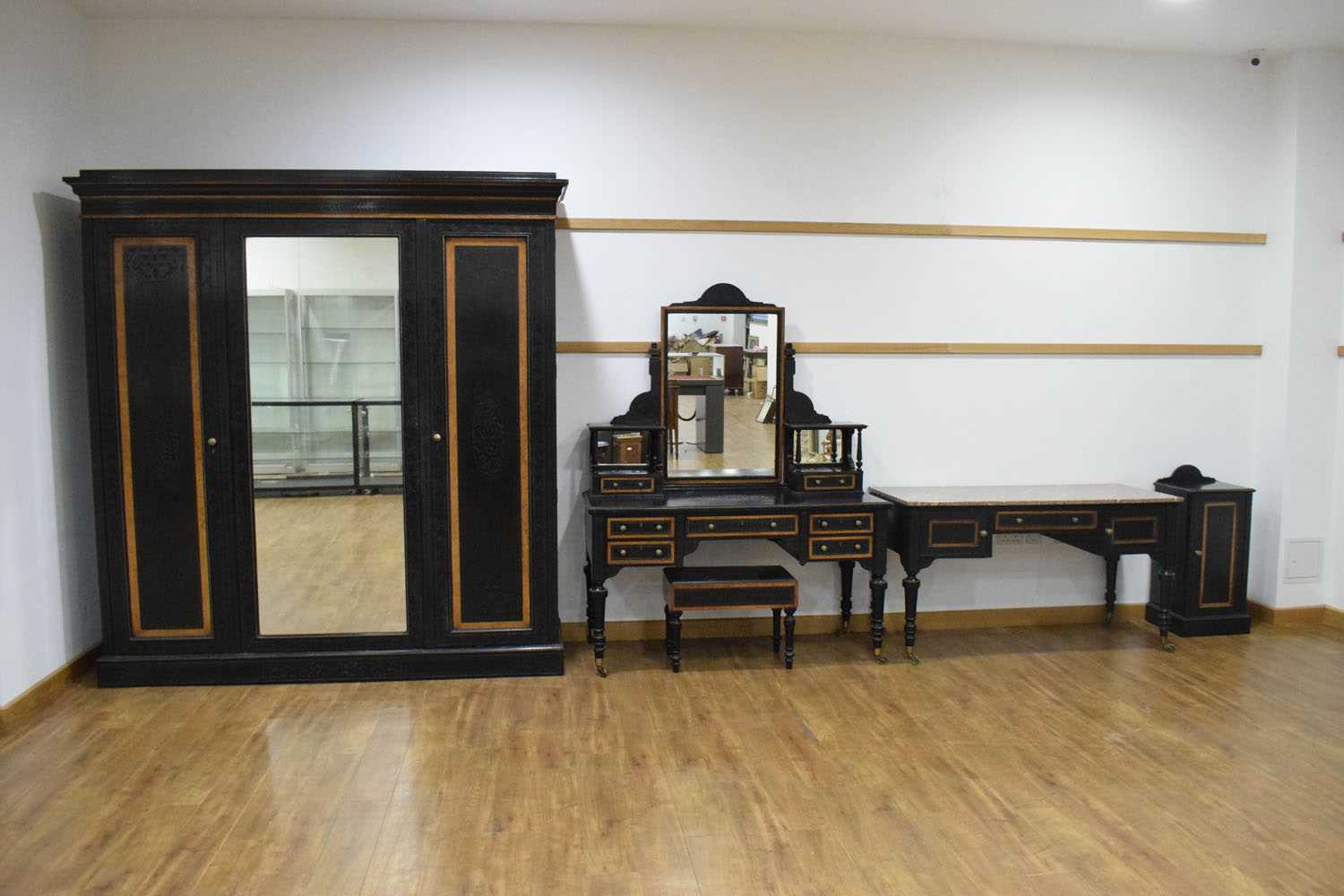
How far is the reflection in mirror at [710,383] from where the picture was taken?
464cm

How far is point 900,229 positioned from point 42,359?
3.84 m

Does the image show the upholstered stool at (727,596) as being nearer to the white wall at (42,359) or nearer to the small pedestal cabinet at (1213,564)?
the small pedestal cabinet at (1213,564)

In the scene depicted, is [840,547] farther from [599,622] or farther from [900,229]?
[900,229]

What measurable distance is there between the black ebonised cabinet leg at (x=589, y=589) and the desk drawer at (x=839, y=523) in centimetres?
99

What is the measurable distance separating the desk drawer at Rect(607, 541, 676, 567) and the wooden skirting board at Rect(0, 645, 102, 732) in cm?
229

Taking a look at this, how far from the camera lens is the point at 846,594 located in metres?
4.89

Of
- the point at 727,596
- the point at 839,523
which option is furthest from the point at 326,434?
the point at 839,523

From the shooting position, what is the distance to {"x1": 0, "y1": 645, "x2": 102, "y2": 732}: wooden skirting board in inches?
146

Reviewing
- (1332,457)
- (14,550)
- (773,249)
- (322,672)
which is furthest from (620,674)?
(1332,457)

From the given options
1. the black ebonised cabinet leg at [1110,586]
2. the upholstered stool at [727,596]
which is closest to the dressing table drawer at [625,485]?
the upholstered stool at [727,596]

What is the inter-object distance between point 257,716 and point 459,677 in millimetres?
818

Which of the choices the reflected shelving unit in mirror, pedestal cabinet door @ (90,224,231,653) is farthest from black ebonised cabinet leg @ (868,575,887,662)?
pedestal cabinet door @ (90,224,231,653)

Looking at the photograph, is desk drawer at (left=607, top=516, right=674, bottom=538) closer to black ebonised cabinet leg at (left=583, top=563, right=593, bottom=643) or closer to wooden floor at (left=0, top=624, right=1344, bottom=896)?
black ebonised cabinet leg at (left=583, top=563, right=593, bottom=643)

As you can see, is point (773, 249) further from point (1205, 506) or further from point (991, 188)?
point (1205, 506)
